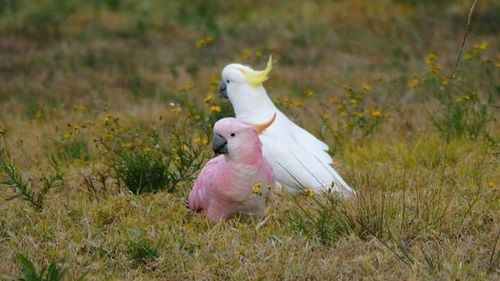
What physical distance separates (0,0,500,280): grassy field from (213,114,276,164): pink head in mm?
330

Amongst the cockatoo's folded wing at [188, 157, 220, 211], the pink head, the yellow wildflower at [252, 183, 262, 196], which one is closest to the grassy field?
the cockatoo's folded wing at [188, 157, 220, 211]

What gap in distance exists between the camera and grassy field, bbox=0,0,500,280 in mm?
4379

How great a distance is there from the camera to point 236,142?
4.67 m

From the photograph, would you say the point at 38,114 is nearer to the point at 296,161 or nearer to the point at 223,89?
the point at 223,89

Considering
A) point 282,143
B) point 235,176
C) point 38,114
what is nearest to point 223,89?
point 282,143

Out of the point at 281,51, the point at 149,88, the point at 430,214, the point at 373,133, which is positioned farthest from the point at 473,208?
the point at 281,51

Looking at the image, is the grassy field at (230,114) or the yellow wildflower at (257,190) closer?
the grassy field at (230,114)

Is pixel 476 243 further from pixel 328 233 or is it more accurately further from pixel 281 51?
pixel 281 51

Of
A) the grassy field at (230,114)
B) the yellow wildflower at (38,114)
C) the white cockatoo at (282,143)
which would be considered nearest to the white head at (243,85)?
the white cockatoo at (282,143)

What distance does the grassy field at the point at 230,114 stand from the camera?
4.38 metres

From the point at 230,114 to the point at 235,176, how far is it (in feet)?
5.25

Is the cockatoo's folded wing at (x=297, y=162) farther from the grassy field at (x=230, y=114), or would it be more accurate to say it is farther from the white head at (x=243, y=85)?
the white head at (x=243, y=85)

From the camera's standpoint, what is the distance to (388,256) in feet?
14.0

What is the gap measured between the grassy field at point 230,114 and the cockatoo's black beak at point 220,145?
360mm
